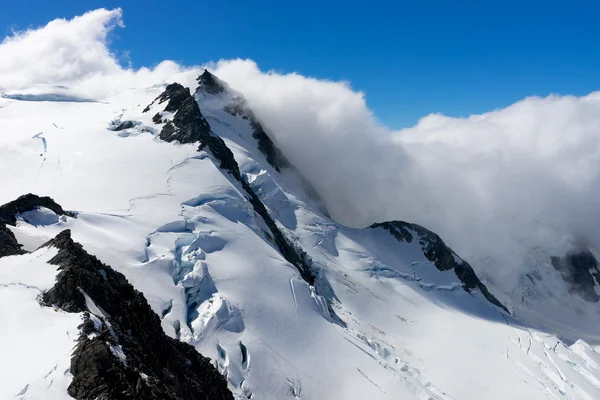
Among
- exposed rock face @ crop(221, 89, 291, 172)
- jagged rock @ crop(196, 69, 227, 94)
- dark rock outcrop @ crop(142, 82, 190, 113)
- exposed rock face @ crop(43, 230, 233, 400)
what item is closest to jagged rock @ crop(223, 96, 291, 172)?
exposed rock face @ crop(221, 89, 291, 172)

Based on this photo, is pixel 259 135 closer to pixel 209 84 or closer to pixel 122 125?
pixel 209 84

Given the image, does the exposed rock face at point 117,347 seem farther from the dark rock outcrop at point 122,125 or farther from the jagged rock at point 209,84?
the jagged rock at point 209,84

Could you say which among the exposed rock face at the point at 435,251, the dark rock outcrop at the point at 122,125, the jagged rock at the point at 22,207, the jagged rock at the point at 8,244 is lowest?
the exposed rock face at the point at 435,251

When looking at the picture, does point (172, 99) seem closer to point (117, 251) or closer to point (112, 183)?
point (112, 183)

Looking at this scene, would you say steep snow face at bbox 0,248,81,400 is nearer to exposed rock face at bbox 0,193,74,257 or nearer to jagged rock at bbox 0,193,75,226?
exposed rock face at bbox 0,193,74,257

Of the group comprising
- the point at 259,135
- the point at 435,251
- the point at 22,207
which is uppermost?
the point at 259,135

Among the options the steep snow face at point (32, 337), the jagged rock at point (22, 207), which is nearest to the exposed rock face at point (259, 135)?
the jagged rock at point (22, 207)

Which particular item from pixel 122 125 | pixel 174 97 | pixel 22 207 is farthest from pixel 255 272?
pixel 174 97
